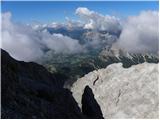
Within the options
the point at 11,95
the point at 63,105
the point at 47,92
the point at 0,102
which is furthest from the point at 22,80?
the point at 0,102

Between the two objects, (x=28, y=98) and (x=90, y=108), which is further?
(x=90, y=108)

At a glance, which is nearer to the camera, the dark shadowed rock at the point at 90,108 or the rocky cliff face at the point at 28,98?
the rocky cliff face at the point at 28,98

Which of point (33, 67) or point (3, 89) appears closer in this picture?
point (3, 89)

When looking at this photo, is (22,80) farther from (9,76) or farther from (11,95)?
(11,95)

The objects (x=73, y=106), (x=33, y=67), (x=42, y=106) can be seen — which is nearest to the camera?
(x=42, y=106)

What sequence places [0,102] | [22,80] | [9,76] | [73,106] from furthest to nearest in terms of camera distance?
[73,106] → [22,80] → [9,76] → [0,102]

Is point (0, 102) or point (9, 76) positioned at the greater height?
point (9, 76)

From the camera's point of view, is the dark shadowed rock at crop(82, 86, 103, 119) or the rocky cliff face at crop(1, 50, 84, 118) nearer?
the rocky cliff face at crop(1, 50, 84, 118)

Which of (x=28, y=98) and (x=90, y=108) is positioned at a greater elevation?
(x=28, y=98)
